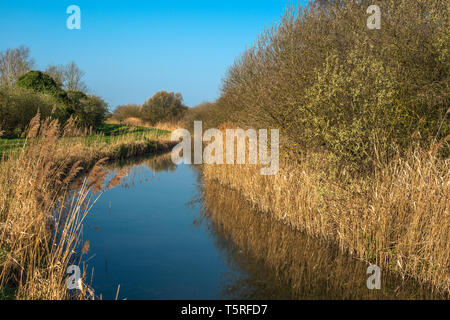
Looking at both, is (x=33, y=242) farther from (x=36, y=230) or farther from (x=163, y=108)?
(x=163, y=108)

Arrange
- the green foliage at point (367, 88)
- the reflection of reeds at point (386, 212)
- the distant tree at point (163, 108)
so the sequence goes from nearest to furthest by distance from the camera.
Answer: the reflection of reeds at point (386, 212) → the green foliage at point (367, 88) → the distant tree at point (163, 108)

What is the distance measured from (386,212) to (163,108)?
39.8 meters

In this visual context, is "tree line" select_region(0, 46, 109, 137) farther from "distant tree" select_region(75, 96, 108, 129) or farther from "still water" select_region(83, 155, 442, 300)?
"still water" select_region(83, 155, 442, 300)

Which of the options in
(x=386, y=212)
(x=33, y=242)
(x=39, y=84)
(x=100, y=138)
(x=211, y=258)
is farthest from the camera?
(x=39, y=84)

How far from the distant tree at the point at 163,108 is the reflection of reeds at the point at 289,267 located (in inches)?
1388

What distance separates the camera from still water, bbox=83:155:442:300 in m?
5.20

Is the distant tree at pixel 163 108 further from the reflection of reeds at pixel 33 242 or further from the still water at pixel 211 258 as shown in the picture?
the reflection of reeds at pixel 33 242

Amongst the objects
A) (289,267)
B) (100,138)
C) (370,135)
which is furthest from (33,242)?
(100,138)

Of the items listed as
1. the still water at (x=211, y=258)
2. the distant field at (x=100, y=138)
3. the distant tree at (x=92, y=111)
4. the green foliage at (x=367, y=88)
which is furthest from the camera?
the distant tree at (x=92, y=111)

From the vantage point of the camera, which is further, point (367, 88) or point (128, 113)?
point (128, 113)

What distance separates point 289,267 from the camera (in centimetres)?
605

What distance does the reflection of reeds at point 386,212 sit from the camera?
479 cm

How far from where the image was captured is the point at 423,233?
504 cm

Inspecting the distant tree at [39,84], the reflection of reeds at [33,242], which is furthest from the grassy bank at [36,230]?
the distant tree at [39,84]
